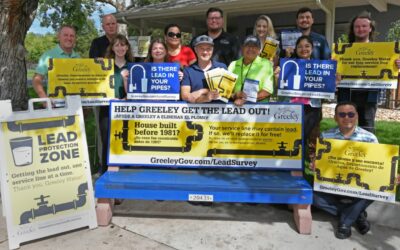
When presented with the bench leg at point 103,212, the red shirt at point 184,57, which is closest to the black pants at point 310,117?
the red shirt at point 184,57

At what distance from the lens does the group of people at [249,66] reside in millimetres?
3807

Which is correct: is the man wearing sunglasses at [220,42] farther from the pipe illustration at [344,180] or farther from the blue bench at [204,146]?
the pipe illustration at [344,180]

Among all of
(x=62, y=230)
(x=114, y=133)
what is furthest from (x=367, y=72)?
(x=62, y=230)

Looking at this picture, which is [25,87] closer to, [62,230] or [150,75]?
[150,75]

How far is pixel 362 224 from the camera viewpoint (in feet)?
12.3

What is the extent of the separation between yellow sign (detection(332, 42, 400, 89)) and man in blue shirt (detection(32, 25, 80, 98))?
310cm

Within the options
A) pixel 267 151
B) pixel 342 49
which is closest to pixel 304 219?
pixel 267 151

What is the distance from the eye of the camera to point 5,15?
18.4 feet

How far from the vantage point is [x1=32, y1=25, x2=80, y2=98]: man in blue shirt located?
4461mm

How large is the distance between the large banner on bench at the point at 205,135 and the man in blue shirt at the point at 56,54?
3.27 feet

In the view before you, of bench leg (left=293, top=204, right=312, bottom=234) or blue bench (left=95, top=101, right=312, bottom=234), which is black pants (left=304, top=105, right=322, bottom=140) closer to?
blue bench (left=95, top=101, right=312, bottom=234)

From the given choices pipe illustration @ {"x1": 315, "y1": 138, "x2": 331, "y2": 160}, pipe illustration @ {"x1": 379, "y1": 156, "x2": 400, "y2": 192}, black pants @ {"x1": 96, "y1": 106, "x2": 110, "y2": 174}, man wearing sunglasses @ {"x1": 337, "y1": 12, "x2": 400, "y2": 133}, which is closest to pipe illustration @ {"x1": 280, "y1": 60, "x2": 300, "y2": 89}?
pipe illustration @ {"x1": 315, "y1": 138, "x2": 331, "y2": 160}

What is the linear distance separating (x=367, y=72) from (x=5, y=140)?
375 centimetres

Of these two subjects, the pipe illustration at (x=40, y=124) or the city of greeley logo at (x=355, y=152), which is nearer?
the pipe illustration at (x=40, y=124)
